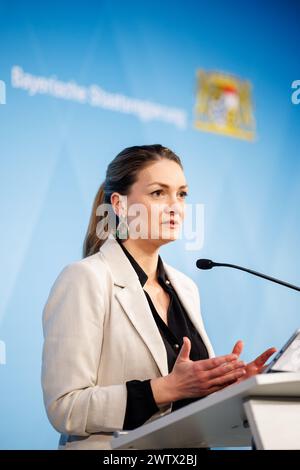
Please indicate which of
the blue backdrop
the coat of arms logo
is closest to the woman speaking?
the blue backdrop

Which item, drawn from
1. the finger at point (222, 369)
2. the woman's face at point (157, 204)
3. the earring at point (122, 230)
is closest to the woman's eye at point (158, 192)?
the woman's face at point (157, 204)

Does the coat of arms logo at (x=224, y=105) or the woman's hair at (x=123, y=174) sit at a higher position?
the coat of arms logo at (x=224, y=105)

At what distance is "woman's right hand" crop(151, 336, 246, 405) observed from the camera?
1620mm

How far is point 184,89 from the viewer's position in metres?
3.28

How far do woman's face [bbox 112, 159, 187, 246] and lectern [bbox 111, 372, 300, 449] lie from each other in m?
0.92

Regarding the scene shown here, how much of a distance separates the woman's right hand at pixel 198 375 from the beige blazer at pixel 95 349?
16 centimetres

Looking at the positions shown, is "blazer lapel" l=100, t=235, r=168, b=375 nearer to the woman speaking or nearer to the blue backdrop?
the woman speaking

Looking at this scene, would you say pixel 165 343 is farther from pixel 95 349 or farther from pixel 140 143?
pixel 140 143

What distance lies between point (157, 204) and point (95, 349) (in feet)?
1.94

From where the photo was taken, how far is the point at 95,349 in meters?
1.98

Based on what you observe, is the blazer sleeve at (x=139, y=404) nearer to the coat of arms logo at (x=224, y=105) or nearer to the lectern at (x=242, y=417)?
the lectern at (x=242, y=417)

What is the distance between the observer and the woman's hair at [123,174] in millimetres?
2395

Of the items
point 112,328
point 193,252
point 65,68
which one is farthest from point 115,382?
point 65,68
